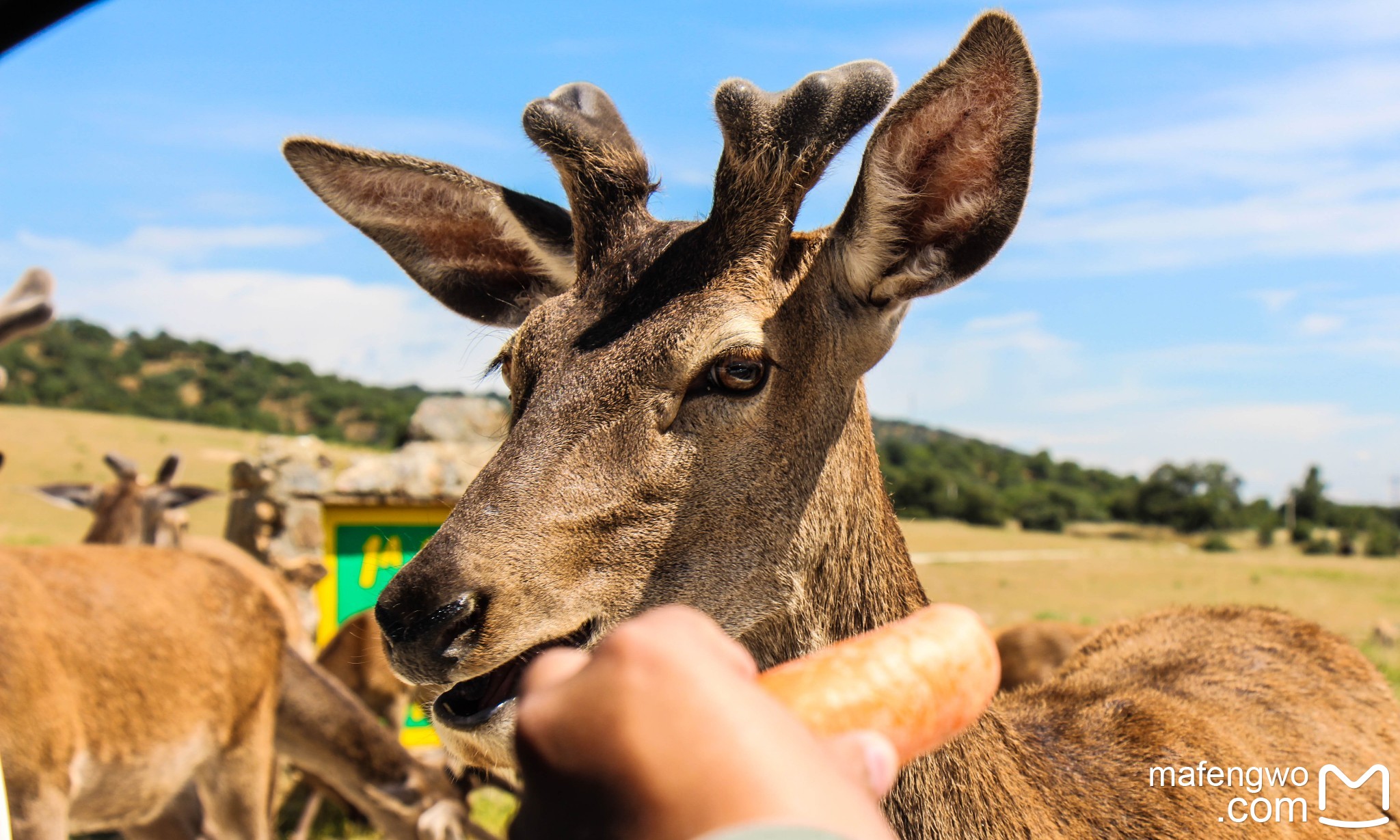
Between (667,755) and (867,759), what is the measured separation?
22cm

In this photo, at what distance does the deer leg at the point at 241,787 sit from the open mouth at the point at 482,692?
5244mm

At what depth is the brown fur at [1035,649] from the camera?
338 inches

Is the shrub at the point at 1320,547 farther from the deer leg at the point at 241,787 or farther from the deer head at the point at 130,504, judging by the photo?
the deer leg at the point at 241,787

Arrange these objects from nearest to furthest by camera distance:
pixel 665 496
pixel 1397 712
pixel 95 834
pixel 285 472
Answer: pixel 665 496, pixel 1397 712, pixel 95 834, pixel 285 472

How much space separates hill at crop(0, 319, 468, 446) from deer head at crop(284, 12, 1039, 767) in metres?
65.7

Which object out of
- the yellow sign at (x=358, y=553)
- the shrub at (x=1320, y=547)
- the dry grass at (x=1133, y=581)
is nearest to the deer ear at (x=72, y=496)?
the yellow sign at (x=358, y=553)

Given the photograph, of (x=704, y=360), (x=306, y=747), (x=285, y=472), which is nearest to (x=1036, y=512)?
(x=285, y=472)

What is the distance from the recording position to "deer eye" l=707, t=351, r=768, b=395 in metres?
2.38

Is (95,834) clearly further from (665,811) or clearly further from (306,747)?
(665,811)

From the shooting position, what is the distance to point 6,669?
210 inches

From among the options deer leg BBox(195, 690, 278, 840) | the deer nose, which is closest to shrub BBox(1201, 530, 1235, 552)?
deer leg BBox(195, 690, 278, 840)

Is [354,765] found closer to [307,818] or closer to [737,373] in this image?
[307,818]

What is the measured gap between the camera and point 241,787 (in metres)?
6.57

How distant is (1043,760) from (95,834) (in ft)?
32.8
